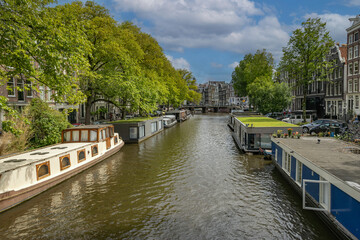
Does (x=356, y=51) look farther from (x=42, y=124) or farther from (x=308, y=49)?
(x=42, y=124)

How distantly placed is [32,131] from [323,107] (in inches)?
2105

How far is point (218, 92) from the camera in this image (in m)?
182

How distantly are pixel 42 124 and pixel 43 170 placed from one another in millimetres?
8742

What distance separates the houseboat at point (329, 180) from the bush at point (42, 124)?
17.1 meters

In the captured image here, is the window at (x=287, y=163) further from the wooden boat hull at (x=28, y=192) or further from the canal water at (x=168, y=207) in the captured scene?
the wooden boat hull at (x=28, y=192)

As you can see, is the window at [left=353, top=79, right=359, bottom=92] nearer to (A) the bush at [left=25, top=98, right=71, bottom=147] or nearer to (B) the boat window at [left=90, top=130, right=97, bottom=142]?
(B) the boat window at [left=90, top=130, right=97, bottom=142]

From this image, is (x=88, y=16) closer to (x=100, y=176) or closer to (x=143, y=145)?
(x=143, y=145)

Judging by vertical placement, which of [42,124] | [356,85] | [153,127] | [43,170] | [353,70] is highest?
[353,70]

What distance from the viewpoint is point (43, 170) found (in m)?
13.6

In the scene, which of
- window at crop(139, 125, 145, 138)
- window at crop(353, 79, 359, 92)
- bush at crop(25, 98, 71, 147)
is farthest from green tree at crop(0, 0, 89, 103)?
window at crop(353, 79, 359, 92)

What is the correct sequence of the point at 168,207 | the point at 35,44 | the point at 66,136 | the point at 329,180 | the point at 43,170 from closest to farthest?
1. the point at 329,180
2. the point at 35,44
3. the point at 168,207
4. the point at 43,170
5. the point at 66,136

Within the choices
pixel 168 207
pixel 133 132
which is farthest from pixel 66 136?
pixel 168 207

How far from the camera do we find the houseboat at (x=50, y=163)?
11445 millimetres

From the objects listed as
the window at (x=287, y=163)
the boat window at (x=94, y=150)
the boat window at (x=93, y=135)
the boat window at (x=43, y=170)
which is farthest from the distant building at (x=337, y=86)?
the boat window at (x=43, y=170)
